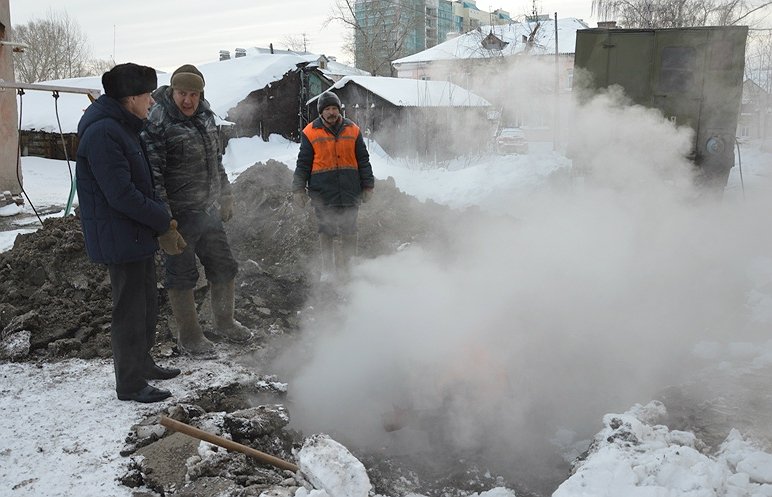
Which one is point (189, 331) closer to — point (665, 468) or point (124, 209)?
point (124, 209)

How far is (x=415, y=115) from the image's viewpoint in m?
21.8

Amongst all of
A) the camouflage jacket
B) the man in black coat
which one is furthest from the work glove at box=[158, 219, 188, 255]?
the camouflage jacket

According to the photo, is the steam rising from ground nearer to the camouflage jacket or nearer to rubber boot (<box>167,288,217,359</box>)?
rubber boot (<box>167,288,217,359</box>)

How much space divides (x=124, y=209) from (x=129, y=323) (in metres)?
0.74

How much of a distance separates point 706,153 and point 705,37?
1.48m

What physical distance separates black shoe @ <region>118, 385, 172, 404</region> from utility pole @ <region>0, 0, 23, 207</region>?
10.5 metres

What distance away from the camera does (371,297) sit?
5.70 m

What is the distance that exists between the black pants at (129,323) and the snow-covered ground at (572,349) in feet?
0.59

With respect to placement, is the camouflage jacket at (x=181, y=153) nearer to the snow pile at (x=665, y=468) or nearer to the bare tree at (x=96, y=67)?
the snow pile at (x=665, y=468)

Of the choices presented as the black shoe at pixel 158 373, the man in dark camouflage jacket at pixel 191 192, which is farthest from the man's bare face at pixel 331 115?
the black shoe at pixel 158 373

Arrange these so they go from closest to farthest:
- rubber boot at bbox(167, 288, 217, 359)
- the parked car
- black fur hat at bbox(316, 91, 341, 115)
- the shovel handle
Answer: the shovel handle, rubber boot at bbox(167, 288, 217, 359), black fur hat at bbox(316, 91, 341, 115), the parked car

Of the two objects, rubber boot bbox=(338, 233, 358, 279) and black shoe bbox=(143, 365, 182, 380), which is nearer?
black shoe bbox=(143, 365, 182, 380)

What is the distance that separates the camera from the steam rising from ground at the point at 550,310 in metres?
4.29

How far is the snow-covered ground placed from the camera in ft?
9.57
